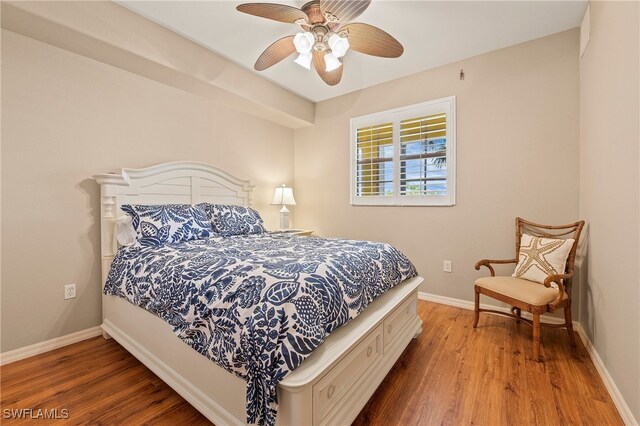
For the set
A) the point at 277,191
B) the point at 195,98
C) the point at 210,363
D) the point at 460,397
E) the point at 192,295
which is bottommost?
the point at 460,397

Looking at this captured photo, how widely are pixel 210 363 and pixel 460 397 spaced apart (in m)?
1.40

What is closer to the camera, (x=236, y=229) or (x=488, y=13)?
(x=488, y=13)

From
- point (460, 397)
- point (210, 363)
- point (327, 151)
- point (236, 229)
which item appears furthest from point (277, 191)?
point (460, 397)

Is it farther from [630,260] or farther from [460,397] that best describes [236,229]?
[630,260]

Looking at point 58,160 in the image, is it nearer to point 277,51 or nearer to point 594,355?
point 277,51

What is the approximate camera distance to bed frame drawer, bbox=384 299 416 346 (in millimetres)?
1797

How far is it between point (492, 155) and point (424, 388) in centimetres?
229

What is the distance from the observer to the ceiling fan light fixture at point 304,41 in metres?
2.02

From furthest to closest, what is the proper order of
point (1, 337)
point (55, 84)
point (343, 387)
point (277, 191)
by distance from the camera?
1. point (277, 191)
2. point (55, 84)
3. point (1, 337)
4. point (343, 387)

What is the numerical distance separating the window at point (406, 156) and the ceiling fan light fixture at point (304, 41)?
1.70 meters

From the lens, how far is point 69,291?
227 centimetres

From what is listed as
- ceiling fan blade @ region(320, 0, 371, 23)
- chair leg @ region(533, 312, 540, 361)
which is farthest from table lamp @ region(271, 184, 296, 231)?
chair leg @ region(533, 312, 540, 361)

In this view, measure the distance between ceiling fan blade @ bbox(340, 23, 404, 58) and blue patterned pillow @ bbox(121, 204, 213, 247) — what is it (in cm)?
198

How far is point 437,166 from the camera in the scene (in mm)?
3184
